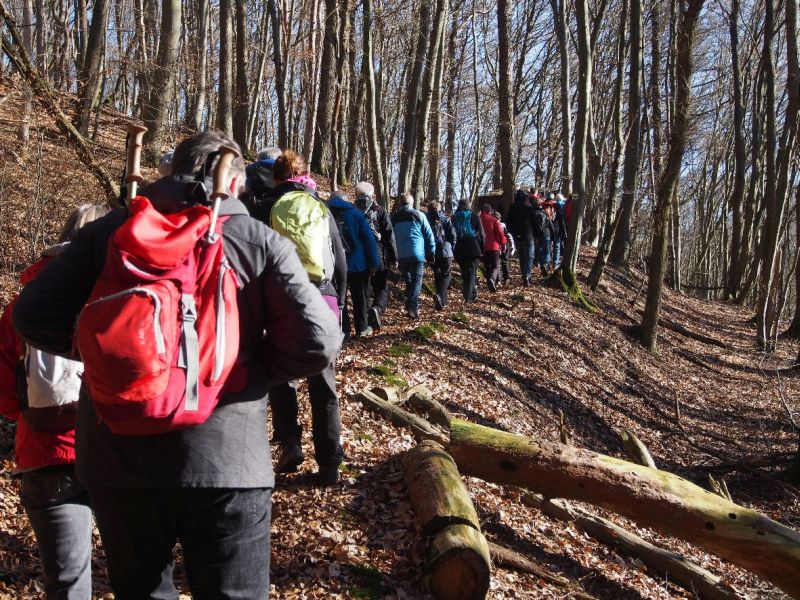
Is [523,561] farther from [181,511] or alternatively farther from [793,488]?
[793,488]

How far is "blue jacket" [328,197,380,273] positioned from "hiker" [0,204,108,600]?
231 inches

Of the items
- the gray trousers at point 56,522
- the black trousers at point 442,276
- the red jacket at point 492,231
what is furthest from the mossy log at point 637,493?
the red jacket at point 492,231

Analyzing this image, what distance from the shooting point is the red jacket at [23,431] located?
9.46 ft

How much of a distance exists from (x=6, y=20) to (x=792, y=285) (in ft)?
144

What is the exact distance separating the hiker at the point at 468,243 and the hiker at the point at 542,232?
281 cm

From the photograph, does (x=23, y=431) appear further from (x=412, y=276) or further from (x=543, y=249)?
(x=543, y=249)

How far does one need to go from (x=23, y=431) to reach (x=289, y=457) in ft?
8.18

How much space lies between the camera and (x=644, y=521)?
20.1 ft

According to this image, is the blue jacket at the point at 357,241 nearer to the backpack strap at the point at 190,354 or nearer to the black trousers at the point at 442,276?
the black trousers at the point at 442,276

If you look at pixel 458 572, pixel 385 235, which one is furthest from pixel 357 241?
pixel 458 572

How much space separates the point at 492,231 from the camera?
14.3m

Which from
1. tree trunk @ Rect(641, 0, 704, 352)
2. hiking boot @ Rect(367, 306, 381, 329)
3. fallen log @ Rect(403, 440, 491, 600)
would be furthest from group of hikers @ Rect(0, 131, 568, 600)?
tree trunk @ Rect(641, 0, 704, 352)

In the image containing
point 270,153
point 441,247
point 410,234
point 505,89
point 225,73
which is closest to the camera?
point 270,153

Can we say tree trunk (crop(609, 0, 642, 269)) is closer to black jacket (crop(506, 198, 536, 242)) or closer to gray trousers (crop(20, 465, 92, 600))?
black jacket (crop(506, 198, 536, 242))
